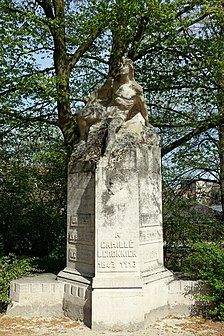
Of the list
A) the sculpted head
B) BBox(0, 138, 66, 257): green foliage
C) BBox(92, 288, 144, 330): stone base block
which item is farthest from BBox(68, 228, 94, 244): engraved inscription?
BBox(0, 138, 66, 257): green foliage

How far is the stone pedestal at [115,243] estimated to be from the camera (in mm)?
6500

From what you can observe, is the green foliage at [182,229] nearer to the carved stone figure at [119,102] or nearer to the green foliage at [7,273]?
the green foliage at [7,273]

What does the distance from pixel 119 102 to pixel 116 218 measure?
233 centimetres

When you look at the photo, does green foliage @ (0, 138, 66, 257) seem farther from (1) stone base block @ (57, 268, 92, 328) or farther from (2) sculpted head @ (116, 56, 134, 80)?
(2) sculpted head @ (116, 56, 134, 80)

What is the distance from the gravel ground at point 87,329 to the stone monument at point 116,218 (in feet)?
0.67

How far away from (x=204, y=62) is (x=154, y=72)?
1.85 meters

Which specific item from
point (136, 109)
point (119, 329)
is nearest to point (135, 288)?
point (119, 329)

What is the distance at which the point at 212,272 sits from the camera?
7.35 m

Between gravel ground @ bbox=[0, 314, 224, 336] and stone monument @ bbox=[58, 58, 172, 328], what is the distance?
0.20 metres

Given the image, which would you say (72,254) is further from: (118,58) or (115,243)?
(118,58)

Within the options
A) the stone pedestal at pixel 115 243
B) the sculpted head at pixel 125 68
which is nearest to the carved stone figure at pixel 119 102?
the sculpted head at pixel 125 68

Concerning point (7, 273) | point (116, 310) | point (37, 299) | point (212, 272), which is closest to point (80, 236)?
point (37, 299)

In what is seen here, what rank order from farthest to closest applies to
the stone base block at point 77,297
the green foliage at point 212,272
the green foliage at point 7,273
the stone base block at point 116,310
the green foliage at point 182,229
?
the green foliage at point 182,229
the green foliage at point 7,273
the green foliage at point 212,272
the stone base block at point 77,297
the stone base block at point 116,310

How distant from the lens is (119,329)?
6406mm
